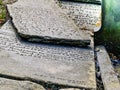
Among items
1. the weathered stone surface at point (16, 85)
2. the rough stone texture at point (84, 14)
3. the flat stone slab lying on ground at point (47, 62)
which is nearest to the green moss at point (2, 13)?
the flat stone slab lying on ground at point (47, 62)

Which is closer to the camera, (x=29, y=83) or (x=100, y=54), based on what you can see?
(x=29, y=83)

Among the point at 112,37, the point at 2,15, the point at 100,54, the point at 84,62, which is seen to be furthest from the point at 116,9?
the point at 2,15

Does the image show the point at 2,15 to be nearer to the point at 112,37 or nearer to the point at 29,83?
the point at 112,37

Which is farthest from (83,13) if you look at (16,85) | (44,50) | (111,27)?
(16,85)

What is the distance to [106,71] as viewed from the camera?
2.97 m

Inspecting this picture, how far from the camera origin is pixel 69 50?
318cm

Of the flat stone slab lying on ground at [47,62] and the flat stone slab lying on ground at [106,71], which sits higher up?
the flat stone slab lying on ground at [47,62]

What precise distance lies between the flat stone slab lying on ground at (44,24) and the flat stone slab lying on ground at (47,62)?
77 mm

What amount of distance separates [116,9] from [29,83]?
1.55 m

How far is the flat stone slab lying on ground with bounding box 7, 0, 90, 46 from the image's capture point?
10.6ft

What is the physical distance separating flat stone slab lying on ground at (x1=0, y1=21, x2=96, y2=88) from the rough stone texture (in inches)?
33.6

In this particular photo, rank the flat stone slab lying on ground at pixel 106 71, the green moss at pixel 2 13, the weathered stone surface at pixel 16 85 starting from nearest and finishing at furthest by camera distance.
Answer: the weathered stone surface at pixel 16 85 < the flat stone slab lying on ground at pixel 106 71 < the green moss at pixel 2 13

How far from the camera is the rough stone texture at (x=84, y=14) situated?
4044 millimetres

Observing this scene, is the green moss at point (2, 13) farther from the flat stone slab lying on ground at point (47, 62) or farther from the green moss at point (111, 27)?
the green moss at point (111, 27)
